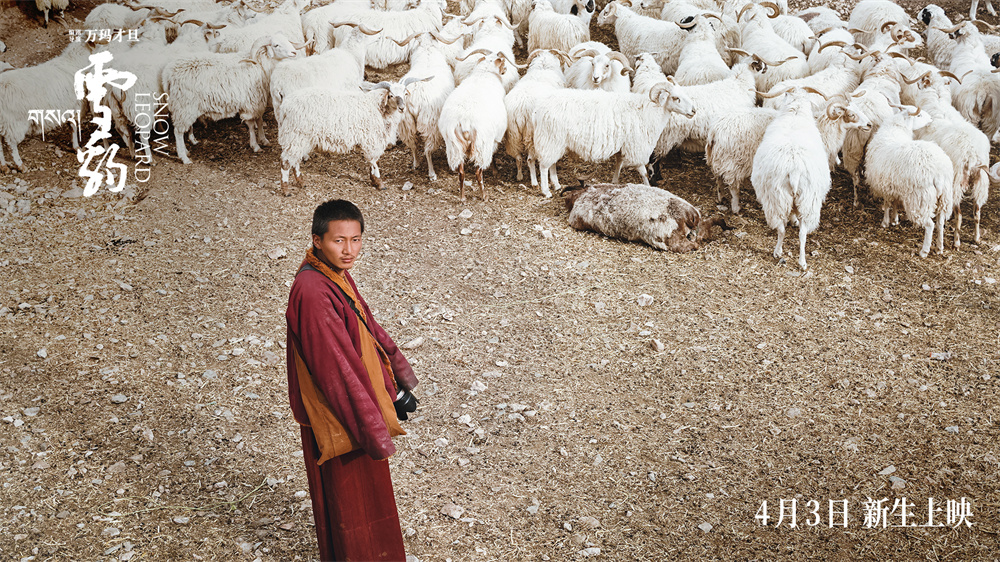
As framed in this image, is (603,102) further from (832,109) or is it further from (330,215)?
(330,215)

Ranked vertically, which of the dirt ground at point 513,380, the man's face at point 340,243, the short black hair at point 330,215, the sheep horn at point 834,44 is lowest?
the dirt ground at point 513,380

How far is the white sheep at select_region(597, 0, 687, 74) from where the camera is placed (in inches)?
392

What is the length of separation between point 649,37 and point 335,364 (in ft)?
28.9

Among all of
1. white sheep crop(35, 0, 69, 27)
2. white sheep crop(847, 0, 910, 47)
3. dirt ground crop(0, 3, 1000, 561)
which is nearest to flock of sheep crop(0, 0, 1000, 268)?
white sheep crop(847, 0, 910, 47)

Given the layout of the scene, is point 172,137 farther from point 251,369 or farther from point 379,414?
point 379,414

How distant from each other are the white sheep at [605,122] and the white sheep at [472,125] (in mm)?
434

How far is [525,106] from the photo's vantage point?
748 centimetres

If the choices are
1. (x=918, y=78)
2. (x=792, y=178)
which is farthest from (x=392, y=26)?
(x=918, y=78)

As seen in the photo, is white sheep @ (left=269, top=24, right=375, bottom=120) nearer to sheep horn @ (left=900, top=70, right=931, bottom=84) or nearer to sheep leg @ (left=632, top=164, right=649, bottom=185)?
sheep leg @ (left=632, top=164, right=649, bottom=185)

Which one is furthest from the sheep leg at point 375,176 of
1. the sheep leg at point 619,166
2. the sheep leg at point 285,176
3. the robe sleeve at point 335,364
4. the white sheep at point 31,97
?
the robe sleeve at point 335,364

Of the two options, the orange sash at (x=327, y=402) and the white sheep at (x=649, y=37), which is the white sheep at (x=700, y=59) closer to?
the white sheep at (x=649, y=37)

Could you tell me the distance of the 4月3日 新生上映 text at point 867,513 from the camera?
385 centimetres

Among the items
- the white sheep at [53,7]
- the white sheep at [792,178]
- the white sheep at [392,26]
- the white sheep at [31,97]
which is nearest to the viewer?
the white sheep at [792,178]

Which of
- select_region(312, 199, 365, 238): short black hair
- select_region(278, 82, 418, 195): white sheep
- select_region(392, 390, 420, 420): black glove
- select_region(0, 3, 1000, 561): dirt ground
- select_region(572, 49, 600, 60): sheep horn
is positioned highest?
select_region(312, 199, 365, 238): short black hair
